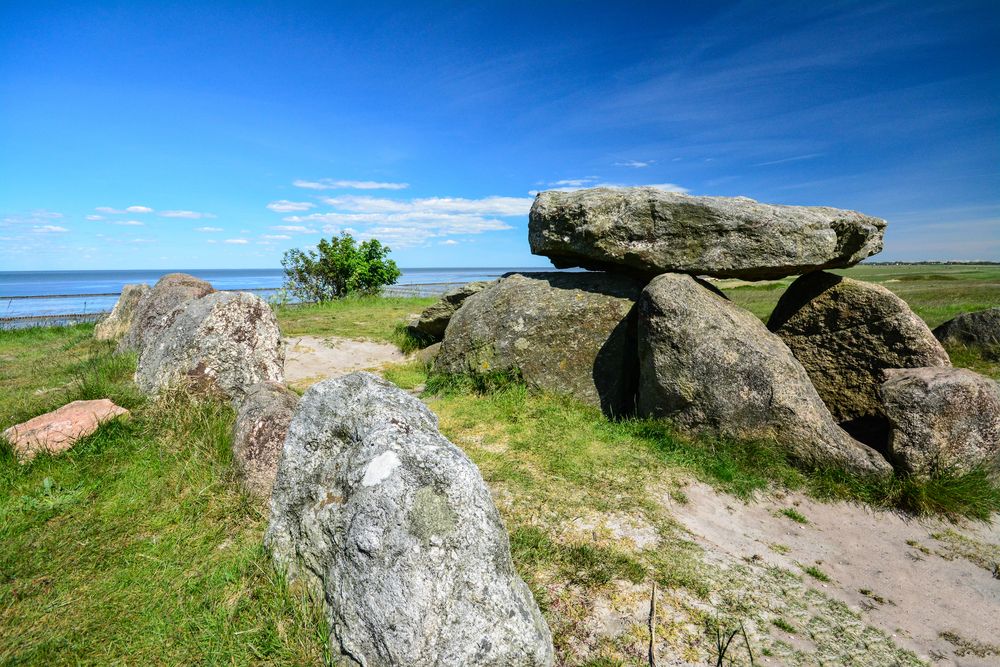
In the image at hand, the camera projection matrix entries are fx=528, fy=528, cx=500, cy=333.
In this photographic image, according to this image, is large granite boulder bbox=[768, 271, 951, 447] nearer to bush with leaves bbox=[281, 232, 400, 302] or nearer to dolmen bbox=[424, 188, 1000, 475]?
dolmen bbox=[424, 188, 1000, 475]

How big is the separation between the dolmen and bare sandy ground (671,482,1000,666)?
858 millimetres

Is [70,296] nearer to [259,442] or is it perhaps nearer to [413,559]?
[259,442]

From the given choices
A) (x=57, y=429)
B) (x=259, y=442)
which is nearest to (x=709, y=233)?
(x=259, y=442)

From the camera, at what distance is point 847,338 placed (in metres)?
8.31

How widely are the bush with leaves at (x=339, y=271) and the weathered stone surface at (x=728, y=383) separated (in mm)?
19742

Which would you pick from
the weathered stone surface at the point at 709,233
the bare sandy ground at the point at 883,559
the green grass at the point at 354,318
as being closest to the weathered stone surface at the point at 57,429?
the bare sandy ground at the point at 883,559

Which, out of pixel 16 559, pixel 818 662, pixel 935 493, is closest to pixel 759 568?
pixel 818 662

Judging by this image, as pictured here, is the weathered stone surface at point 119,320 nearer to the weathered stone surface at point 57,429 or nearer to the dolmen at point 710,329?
the weathered stone surface at point 57,429

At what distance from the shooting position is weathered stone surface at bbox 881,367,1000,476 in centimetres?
627

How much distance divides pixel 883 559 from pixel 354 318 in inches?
614

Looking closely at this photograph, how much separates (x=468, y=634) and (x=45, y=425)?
590 cm

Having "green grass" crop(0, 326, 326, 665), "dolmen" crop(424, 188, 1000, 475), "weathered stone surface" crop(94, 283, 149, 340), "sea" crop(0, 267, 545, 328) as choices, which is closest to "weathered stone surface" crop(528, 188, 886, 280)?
"dolmen" crop(424, 188, 1000, 475)

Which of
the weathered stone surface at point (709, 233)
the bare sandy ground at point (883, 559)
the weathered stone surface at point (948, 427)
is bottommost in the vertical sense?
the bare sandy ground at point (883, 559)

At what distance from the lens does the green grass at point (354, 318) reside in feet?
49.0
